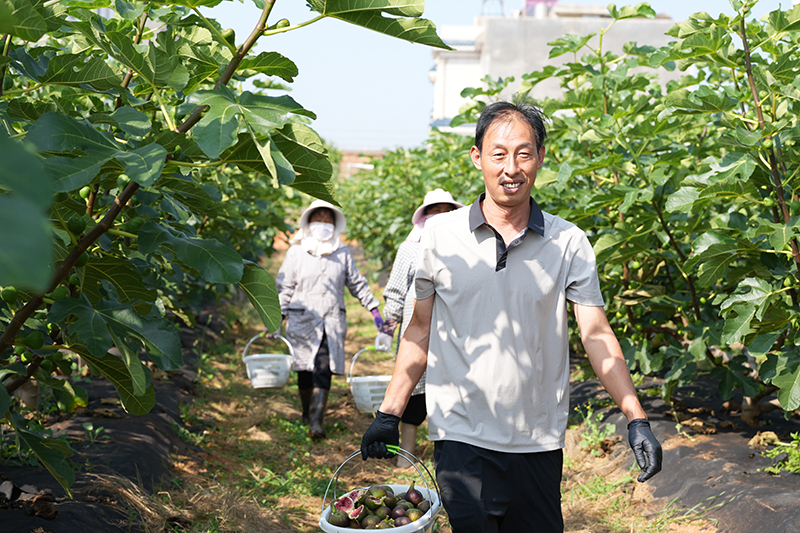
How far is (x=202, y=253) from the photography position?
1.41 metres

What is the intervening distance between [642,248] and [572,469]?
1456 mm

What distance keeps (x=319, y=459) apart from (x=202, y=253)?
3.23 m

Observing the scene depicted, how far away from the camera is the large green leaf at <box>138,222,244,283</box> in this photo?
137 cm

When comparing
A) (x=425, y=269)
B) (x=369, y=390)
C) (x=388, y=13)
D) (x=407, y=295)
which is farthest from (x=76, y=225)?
(x=369, y=390)

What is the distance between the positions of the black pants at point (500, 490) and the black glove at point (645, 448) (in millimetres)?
253

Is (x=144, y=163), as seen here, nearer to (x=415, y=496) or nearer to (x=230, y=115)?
(x=230, y=115)

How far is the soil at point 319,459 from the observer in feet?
8.32

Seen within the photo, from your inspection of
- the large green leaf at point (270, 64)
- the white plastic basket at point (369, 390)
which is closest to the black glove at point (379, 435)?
the large green leaf at point (270, 64)

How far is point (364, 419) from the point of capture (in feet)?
17.5

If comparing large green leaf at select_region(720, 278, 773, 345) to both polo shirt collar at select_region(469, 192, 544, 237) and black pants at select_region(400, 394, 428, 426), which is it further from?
black pants at select_region(400, 394, 428, 426)

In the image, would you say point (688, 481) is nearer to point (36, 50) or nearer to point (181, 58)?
point (181, 58)

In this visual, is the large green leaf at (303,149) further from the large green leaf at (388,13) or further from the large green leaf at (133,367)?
the large green leaf at (133,367)

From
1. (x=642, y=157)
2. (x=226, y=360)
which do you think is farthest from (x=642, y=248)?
(x=226, y=360)

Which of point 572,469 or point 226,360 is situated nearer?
point 572,469
